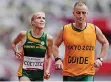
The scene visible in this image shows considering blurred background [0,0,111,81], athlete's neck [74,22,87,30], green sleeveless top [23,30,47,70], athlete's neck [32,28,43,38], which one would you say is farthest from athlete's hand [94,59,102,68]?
blurred background [0,0,111,81]

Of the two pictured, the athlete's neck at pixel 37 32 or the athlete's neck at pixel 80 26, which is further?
the athlete's neck at pixel 37 32

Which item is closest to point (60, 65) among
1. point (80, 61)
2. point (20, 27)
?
point (80, 61)

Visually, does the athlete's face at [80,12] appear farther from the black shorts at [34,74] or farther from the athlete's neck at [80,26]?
the black shorts at [34,74]

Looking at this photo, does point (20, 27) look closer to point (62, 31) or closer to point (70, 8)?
point (70, 8)

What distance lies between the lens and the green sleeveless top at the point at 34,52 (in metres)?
6.50

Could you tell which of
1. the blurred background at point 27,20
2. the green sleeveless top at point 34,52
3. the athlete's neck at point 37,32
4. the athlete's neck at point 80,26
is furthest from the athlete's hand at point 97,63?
the blurred background at point 27,20

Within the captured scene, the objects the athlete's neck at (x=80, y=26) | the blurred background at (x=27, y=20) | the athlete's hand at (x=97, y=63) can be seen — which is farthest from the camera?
the blurred background at (x=27, y=20)

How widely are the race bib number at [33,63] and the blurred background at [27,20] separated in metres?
2.92

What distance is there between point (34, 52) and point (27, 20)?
3.02 meters

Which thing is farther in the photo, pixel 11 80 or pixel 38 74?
pixel 11 80

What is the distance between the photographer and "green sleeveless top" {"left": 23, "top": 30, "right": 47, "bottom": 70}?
256 inches

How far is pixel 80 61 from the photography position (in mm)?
6191

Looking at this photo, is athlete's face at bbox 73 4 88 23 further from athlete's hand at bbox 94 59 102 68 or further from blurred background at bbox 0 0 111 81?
blurred background at bbox 0 0 111 81

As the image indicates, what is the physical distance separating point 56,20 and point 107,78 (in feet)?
5.02
